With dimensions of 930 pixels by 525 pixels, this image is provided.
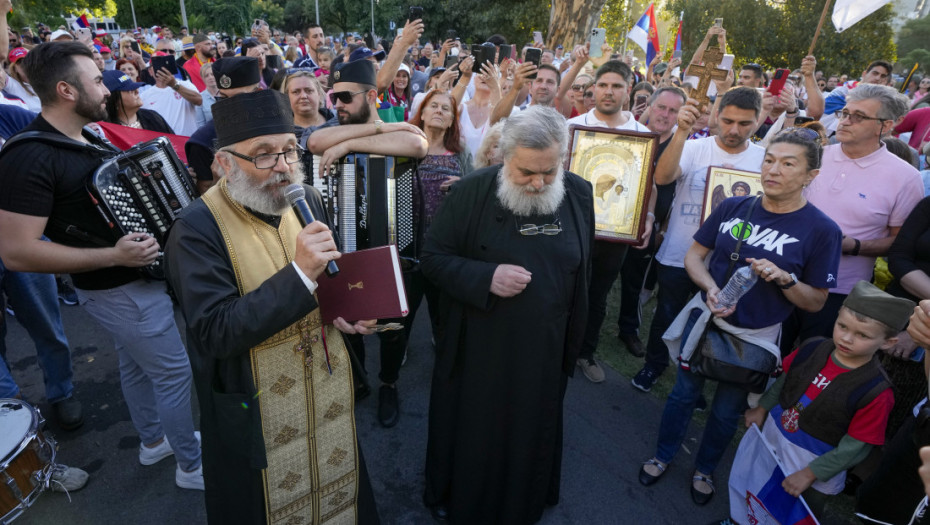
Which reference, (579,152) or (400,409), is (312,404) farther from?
(579,152)

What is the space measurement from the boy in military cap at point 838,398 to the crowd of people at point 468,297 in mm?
12

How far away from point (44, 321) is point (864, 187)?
Result: 6320 mm

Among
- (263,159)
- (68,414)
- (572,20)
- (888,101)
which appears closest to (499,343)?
(263,159)

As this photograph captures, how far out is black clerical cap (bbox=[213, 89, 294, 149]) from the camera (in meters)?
1.98

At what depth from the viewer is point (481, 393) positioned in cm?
275

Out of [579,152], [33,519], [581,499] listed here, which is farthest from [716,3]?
[33,519]

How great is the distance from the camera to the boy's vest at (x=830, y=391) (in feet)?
8.41

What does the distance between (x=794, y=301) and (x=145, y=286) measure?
3872 mm

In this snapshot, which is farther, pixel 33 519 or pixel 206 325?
pixel 33 519

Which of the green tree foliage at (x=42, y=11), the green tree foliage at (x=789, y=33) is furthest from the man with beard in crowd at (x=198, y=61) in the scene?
the green tree foliage at (x=42, y=11)

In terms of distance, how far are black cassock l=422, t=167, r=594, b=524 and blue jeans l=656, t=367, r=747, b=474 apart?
0.95m

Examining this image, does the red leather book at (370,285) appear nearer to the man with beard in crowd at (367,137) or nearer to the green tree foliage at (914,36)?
the man with beard in crowd at (367,137)

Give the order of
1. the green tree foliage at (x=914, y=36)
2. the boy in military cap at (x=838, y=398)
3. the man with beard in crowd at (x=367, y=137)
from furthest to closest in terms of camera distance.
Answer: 1. the green tree foliage at (x=914, y=36)
2. the man with beard in crowd at (x=367, y=137)
3. the boy in military cap at (x=838, y=398)

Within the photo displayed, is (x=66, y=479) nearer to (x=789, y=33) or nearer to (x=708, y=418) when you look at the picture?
(x=708, y=418)
